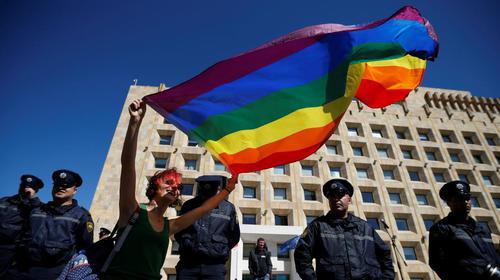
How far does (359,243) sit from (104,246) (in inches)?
109

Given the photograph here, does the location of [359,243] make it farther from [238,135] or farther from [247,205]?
[247,205]

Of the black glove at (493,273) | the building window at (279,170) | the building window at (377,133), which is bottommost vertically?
the black glove at (493,273)

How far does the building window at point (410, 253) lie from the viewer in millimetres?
20188

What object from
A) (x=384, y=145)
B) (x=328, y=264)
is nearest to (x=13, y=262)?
(x=328, y=264)

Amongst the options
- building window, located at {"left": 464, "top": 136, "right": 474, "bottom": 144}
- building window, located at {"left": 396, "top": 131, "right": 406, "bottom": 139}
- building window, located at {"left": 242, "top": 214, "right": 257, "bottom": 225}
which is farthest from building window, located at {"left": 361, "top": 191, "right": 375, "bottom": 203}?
building window, located at {"left": 464, "top": 136, "right": 474, "bottom": 144}

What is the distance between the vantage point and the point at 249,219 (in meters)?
20.7

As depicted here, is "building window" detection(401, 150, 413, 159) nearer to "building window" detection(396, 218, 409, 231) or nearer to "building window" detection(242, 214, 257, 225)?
"building window" detection(396, 218, 409, 231)

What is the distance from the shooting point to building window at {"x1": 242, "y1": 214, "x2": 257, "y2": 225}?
805 inches

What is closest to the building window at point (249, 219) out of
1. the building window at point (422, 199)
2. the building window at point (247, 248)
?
the building window at point (247, 248)

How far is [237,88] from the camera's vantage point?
3.33 meters

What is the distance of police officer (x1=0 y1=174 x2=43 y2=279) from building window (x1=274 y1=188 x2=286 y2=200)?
18.8 meters

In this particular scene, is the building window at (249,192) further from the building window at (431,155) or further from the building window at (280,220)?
the building window at (431,155)

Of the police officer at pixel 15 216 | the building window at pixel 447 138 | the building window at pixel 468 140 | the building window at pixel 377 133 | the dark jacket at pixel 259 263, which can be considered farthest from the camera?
the building window at pixel 468 140

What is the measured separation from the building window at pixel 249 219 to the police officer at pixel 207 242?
17092mm
